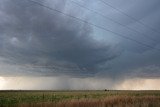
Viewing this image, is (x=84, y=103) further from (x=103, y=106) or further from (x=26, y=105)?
(x=26, y=105)

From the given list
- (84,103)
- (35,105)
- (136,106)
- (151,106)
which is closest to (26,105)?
(35,105)

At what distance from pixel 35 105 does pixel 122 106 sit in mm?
8121

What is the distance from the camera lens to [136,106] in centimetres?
2192

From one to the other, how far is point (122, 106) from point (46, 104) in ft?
23.5

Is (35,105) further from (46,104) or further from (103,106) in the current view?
(103,106)

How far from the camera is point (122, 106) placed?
21562 millimetres

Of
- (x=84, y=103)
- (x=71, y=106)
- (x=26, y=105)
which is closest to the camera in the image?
(x=26, y=105)

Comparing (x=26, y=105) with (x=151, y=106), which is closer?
(x=26, y=105)

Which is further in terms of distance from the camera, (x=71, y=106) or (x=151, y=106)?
(x=151, y=106)

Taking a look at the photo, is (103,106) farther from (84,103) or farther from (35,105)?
(35,105)

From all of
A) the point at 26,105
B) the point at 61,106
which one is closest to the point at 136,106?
the point at 61,106

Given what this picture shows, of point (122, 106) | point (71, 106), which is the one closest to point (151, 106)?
point (122, 106)

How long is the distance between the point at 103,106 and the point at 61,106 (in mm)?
3852

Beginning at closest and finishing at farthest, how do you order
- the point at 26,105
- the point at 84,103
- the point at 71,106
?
the point at 26,105 → the point at 71,106 → the point at 84,103
